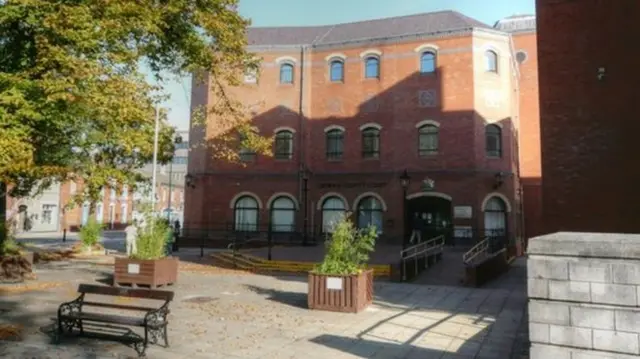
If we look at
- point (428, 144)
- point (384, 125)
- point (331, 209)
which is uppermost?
point (384, 125)

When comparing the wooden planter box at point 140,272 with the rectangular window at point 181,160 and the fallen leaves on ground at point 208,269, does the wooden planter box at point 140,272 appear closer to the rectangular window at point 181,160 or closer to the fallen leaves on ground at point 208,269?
the fallen leaves on ground at point 208,269

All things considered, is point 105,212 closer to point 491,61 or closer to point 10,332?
point 491,61

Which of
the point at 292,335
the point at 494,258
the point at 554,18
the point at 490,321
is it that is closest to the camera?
the point at 292,335

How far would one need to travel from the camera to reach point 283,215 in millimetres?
29094

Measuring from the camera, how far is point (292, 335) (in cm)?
792

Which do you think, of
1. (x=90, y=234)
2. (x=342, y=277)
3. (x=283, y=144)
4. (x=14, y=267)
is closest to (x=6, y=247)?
(x=14, y=267)

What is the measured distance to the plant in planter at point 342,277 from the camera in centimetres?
994

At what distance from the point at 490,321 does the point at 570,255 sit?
5.71 m

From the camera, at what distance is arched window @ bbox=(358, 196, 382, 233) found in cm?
2731

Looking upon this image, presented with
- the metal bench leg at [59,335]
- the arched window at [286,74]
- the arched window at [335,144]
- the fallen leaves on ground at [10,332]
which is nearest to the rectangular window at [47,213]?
the arched window at [286,74]

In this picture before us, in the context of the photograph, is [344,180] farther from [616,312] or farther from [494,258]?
[616,312]

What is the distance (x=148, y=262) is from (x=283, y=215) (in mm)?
16659

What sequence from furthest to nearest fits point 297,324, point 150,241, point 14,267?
point 14,267 → point 150,241 → point 297,324

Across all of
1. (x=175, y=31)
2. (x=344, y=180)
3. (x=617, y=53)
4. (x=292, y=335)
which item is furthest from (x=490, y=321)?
(x=344, y=180)
